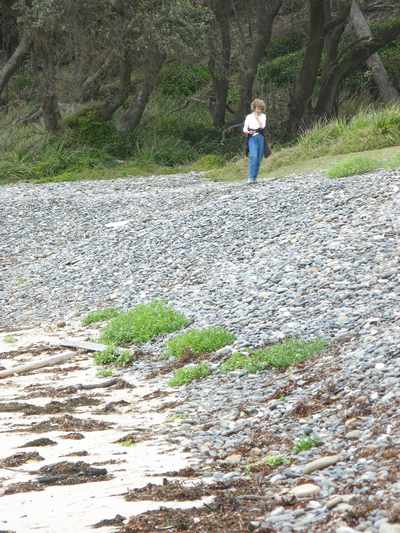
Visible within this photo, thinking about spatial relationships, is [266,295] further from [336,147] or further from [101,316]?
[336,147]

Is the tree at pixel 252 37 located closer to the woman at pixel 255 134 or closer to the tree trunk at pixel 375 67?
the tree trunk at pixel 375 67

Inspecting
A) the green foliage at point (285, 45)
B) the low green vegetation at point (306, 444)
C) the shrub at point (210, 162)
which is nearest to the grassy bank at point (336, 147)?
the shrub at point (210, 162)

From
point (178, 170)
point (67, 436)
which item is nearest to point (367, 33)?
point (178, 170)

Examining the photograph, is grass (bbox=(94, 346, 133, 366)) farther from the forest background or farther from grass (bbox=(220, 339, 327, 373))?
the forest background

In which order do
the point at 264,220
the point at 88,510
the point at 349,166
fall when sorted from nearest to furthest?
the point at 88,510 < the point at 264,220 < the point at 349,166

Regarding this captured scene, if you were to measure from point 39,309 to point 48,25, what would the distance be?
15188 mm

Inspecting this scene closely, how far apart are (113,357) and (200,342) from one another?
111cm

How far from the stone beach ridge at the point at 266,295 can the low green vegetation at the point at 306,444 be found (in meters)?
0.06

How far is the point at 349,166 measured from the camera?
2025cm

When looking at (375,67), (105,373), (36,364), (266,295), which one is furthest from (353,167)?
(375,67)

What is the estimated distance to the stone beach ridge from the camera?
6.73m

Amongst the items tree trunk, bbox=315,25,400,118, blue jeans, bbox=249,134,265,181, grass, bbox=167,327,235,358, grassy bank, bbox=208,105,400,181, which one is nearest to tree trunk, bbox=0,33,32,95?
tree trunk, bbox=315,25,400,118

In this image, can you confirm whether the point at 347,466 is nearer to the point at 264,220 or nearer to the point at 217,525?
the point at 217,525

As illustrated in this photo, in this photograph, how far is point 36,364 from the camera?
1227 centimetres
